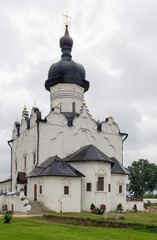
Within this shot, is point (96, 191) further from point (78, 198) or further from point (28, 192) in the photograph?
point (28, 192)

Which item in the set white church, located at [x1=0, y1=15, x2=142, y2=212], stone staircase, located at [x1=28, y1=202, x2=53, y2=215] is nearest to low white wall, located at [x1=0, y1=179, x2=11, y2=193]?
white church, located at [x1=0, y1=15, x2=142, y2=212]

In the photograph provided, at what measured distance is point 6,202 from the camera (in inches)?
1249

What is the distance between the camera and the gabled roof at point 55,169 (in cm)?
3000

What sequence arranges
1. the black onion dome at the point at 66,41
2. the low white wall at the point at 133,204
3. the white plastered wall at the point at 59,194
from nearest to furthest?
the white plastered wall at the point at 59,194 → the low white wall at the point at 133,204 → the black onion dome at the point at 66,41

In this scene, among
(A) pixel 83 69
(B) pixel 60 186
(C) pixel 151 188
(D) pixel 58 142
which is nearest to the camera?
(B) pixel 60 186

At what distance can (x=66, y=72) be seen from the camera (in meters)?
39.9

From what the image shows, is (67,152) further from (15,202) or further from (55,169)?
(15,202)

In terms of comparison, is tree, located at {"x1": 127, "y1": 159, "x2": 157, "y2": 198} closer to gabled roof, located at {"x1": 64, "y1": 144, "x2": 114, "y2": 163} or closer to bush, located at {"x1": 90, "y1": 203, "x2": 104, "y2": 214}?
gabled roof, located at {"x1": 64, "y1": 144, "x2": 114, "y2": 163}

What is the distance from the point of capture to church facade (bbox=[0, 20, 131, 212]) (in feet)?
100

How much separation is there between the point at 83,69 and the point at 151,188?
1063 inches

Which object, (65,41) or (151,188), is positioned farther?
(151,188)

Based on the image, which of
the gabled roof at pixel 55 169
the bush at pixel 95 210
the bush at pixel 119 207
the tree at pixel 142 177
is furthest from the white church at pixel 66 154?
the tree at pixel 142 177

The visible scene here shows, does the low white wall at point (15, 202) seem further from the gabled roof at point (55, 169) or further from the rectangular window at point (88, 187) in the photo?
the rectangular window at point (88, 187)

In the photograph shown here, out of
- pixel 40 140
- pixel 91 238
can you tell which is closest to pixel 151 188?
pixel 40 140
